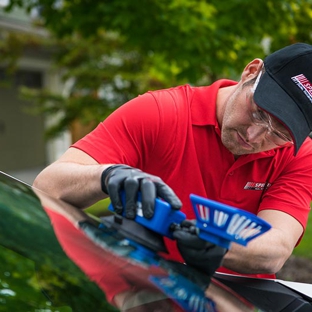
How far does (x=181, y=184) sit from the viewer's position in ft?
7.61

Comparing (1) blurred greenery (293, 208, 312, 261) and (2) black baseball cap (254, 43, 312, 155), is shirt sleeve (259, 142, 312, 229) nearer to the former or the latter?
(2) black baseball cap (254, 43, 312, 155)

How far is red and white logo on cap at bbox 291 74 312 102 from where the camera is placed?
2039mm

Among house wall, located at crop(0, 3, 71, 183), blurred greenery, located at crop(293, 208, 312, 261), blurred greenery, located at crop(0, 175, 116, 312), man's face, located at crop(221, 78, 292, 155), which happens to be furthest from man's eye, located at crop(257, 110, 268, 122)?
house wall, located at crop(0, 3, 71, 183)

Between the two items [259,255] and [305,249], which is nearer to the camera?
[259,255]

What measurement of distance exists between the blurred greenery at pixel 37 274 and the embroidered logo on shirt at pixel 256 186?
1003 millimetres

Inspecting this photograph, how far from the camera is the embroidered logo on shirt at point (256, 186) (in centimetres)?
239

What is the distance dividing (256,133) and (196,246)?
0.72m

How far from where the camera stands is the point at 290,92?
205cm

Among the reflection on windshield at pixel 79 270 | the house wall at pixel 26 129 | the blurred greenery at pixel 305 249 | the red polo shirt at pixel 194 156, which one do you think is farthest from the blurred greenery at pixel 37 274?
the house wall at pixel 26 129

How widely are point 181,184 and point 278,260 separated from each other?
0.48 m

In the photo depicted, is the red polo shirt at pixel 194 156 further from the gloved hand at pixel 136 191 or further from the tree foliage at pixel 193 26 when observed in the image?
the tree foliage at pixel 193 26

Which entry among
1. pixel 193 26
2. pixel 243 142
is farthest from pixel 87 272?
pixel 193 26

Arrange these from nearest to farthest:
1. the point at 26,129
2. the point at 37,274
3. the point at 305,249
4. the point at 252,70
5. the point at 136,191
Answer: the point at 37,274 → the point at 136,191 → the point at 252,70 → the point at 305,249 → the point at 26,129

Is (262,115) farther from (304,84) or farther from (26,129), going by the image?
(26,129)
